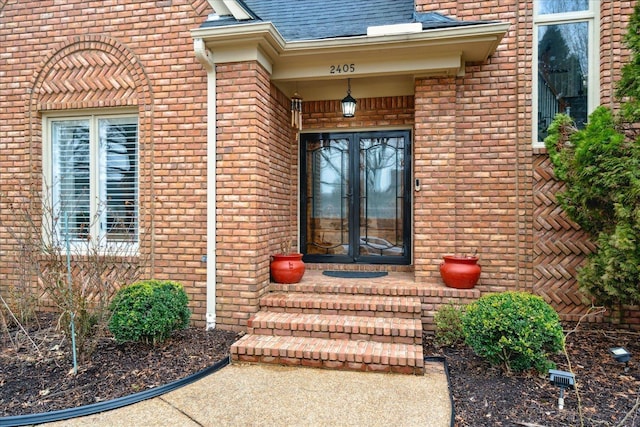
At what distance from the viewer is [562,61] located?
4.86 m

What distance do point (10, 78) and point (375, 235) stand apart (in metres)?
5.43

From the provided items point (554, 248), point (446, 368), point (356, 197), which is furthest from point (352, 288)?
point (554, 248)

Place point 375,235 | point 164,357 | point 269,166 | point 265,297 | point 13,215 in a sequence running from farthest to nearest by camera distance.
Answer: point 375,235 → point 13,215 → point 269,166 → point 265,297 → point 164,357

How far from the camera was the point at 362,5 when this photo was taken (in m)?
5.60

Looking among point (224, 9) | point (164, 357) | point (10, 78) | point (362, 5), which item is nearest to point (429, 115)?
point (362, 5)

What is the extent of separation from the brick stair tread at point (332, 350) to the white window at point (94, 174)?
2405 mm

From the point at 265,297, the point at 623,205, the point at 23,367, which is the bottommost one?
the point at 23,367

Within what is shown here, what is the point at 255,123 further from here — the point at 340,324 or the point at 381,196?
the point at 340,324

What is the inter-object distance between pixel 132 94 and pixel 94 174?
3.98 feet

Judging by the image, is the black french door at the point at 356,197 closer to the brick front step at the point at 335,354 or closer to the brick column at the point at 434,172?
the brick column at the point at 434,172

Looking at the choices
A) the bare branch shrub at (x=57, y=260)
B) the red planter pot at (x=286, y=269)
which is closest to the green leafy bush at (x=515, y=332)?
the red planter pot at (x=286, y=269)

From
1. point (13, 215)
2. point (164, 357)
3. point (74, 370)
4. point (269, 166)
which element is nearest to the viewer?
point (74, 370)

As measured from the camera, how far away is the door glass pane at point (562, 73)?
190 inches

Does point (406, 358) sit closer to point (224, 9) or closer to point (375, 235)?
point (375, 235)
